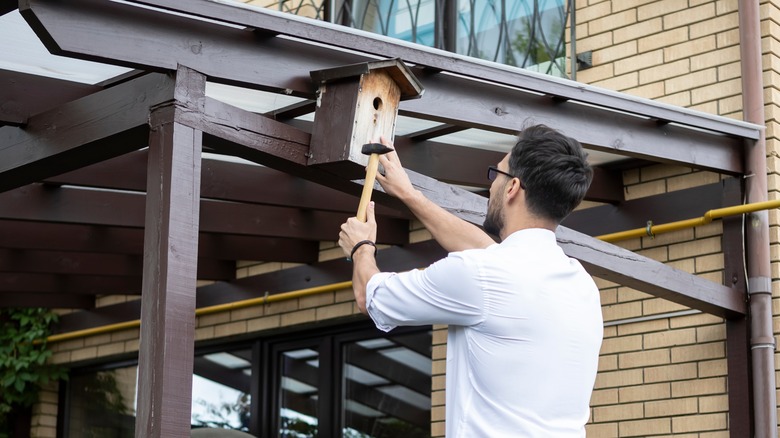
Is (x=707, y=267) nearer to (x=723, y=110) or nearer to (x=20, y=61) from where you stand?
(x=723, y=110)

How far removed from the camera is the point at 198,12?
13.0 feet

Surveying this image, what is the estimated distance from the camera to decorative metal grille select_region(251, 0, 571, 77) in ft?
22.1

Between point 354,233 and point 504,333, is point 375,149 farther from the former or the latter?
point 504,333

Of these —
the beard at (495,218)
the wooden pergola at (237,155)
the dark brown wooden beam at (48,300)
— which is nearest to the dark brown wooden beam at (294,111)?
the wooden pergola at (237,155)

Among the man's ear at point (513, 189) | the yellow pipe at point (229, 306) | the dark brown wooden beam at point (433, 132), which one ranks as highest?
the dark brown wooden beam at point (433, 132)

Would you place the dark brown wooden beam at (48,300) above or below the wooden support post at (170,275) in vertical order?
above

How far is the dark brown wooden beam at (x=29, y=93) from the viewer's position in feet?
14.9

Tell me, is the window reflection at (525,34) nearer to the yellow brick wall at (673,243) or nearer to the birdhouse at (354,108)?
the yellow brick wall at (673,243)

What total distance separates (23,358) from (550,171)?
253 inches

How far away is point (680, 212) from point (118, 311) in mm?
4105

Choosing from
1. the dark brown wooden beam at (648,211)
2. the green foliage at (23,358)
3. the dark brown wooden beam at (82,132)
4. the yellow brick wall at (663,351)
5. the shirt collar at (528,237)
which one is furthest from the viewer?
the green foliage at (23,358)

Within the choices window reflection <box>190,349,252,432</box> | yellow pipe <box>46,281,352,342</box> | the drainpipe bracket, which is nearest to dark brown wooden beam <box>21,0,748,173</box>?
the drainpipe bracket

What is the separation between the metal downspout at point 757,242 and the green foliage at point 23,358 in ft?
17.0

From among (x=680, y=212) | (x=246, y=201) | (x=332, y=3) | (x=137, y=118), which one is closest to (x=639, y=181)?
(x=680, y=212)
